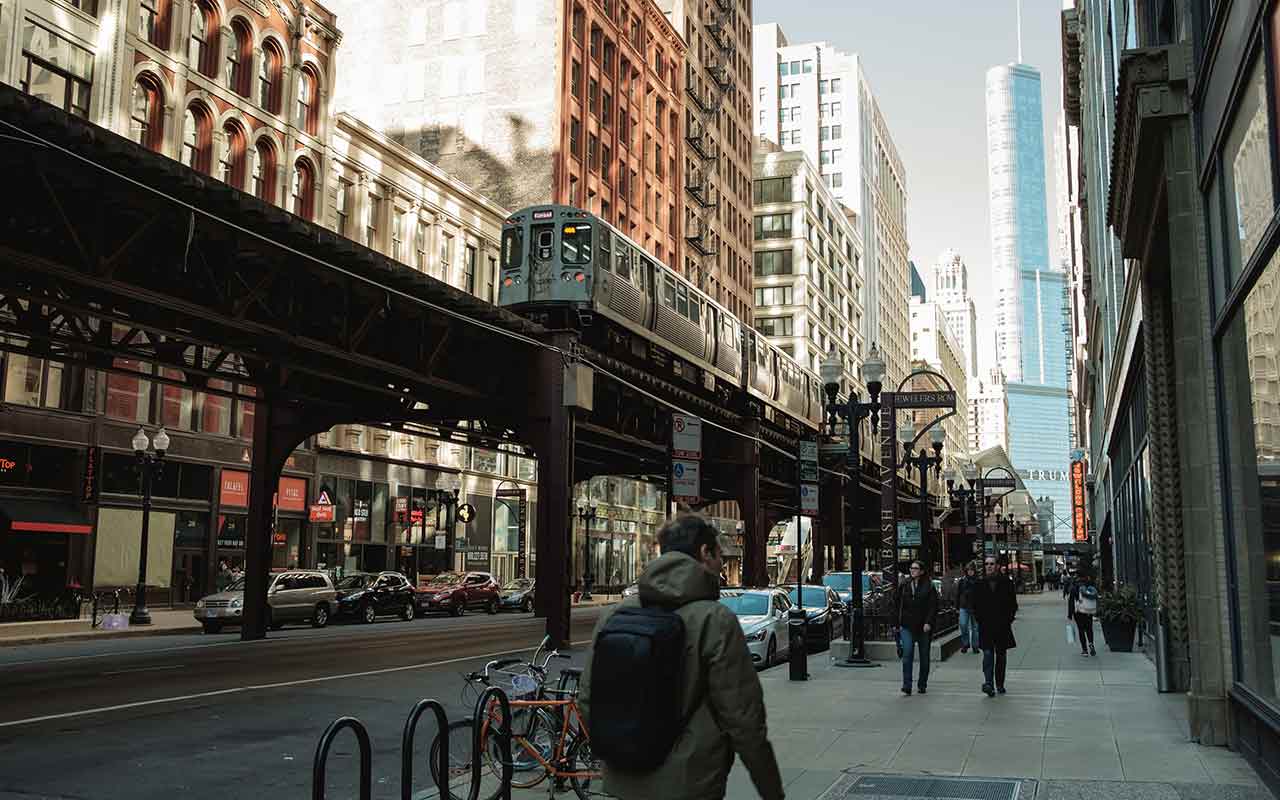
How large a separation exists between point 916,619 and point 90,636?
72.7ft

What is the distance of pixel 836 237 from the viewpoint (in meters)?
125

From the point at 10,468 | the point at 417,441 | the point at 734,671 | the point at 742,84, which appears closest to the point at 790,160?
the point at 742,84

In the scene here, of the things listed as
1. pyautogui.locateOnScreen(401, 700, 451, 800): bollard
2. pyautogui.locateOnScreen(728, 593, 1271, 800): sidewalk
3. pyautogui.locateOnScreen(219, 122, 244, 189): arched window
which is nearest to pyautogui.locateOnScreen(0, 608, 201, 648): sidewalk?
pyautogui.locateOnScreen(219, 122, 244, 189): arched window

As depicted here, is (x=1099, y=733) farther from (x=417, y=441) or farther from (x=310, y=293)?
(x=417, y=441)

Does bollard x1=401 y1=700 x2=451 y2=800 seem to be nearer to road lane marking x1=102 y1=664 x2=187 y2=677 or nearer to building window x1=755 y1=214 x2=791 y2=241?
road lane marking x1=102 y1=664 x2=187 y2=677

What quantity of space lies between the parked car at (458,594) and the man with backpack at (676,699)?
Answer: 41576mm

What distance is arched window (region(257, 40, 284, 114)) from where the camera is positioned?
143 feet

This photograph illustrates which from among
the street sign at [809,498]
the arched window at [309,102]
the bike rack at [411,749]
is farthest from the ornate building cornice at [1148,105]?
the arched window at [309,102]

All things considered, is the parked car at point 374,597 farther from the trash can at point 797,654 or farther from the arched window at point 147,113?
the trash can at point 797,654

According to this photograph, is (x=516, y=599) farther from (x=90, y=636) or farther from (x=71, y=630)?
(x=90, y=636)

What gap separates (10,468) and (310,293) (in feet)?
58.7

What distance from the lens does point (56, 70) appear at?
3441 centimetres

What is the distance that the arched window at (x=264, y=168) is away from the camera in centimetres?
4306

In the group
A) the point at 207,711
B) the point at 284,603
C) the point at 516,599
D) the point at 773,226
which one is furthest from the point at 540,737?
the point at 773,226
